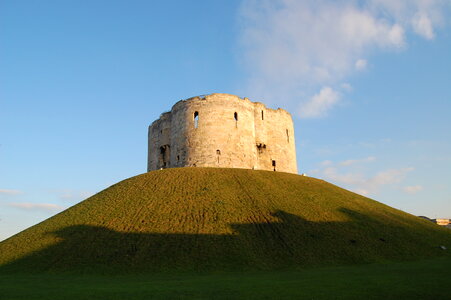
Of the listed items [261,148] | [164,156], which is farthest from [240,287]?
[164,156]

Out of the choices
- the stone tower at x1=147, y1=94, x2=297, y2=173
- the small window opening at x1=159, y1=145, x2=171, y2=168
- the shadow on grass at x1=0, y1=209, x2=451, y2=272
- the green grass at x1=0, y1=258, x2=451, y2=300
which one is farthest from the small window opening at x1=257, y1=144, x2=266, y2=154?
the green grass at x1=0, y1=258, x2=451, y2=300

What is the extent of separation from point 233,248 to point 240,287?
8.72m

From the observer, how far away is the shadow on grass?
22.5 metres

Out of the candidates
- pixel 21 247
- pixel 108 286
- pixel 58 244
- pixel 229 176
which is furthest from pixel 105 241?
pixel 229 176

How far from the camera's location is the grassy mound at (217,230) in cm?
2325

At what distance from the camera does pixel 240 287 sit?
15250 mm

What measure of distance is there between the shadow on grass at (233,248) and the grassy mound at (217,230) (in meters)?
0.08

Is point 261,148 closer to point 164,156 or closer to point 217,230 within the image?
point 164,156

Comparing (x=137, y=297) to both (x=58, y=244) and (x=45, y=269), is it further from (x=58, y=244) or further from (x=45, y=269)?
(x=58, y=244)

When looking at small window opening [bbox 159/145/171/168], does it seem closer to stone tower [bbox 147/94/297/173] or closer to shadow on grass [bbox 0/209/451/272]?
stone tower [bbox 147/94/297/173]

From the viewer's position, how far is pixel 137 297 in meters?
13.7

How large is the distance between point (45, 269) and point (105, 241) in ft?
14.3

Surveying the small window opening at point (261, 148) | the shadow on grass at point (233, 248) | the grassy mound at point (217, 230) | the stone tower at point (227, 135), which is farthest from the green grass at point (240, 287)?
the small window opening at point (261, 148)

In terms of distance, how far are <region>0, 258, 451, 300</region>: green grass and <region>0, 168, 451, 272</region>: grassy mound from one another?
10.5ft
